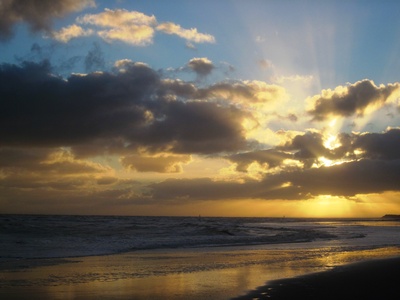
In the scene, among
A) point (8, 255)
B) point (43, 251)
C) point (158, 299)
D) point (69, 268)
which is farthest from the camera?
point (43, 251)

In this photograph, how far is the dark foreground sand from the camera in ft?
44.5

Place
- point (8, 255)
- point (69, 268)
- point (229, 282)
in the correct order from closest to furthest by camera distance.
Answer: point (229, 282), point (69, 268), point (8, 255)

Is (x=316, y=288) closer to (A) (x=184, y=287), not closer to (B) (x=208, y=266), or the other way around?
(A) (x=184, y=287)

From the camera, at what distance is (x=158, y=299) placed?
13102 mm

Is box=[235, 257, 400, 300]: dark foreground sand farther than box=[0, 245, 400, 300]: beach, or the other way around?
box=[0, 245, 400, 300]: beach

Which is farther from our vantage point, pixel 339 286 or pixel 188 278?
pixel 188 278

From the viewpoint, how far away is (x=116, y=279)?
17125 millimetres

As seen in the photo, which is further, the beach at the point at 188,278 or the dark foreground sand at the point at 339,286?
the beach at the point at 188,278

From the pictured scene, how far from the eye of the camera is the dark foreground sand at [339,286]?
13578 millimetres

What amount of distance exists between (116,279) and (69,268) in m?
4.83

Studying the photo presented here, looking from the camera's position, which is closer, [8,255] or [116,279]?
[116,279]

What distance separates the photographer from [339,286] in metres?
15.4

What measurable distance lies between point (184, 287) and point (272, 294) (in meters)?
3.23

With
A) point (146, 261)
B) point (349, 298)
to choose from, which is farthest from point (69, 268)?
point (349, 298)
